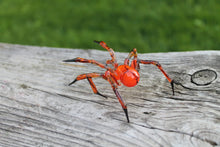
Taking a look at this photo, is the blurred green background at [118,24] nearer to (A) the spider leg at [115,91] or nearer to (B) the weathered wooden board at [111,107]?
(B) the weathered wooden board at [111,107]

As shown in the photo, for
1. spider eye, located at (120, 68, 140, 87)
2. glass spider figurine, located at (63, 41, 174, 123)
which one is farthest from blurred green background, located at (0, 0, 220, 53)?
spider eye, located at (120, 68, 140, 87)

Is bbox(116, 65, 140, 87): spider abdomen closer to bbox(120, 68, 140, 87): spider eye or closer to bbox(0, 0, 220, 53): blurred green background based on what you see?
bbox(120, 68, 140, 87): spider eye

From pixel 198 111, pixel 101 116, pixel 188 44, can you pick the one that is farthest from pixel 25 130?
pixel 188 44

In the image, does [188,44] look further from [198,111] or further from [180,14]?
[198,111]

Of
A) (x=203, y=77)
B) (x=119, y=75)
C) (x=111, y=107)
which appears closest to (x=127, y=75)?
(x=119, y=75)

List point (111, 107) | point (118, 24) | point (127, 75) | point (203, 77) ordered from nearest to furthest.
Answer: point (111, 107)
point (203, 77)
point (127, 75)
point (118, 24)

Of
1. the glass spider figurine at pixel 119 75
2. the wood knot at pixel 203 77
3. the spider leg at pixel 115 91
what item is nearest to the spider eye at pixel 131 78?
the glass spider figurine at pixel 119 75

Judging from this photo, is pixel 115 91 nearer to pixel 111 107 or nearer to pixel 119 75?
pixel 111 107
